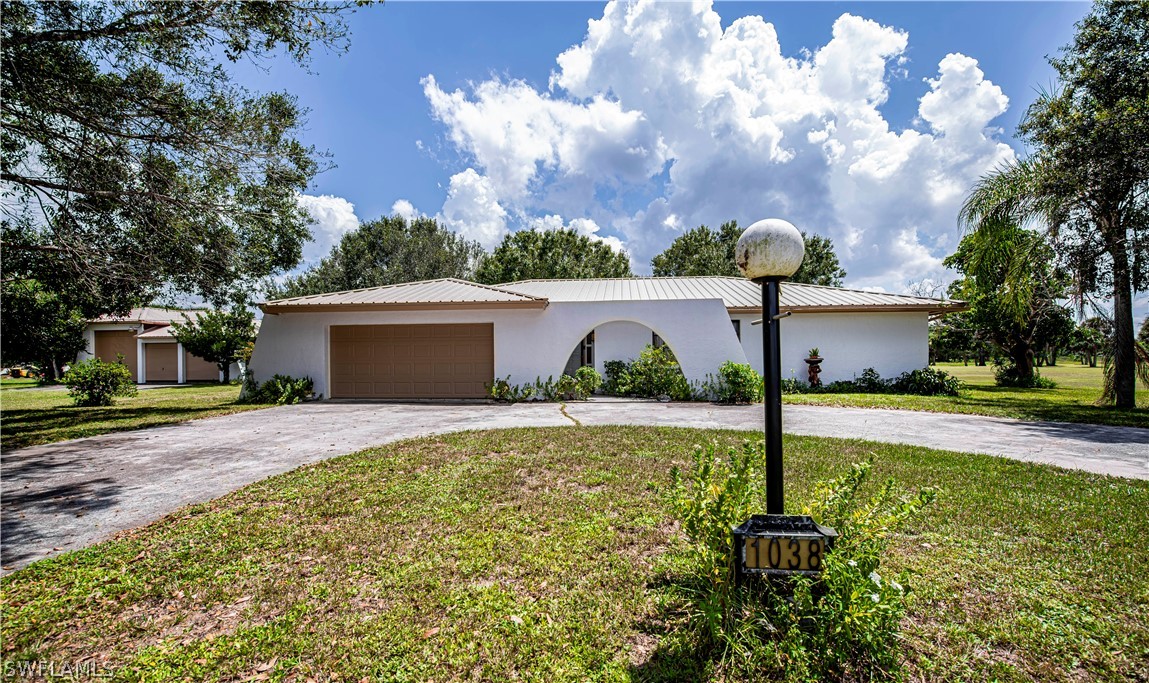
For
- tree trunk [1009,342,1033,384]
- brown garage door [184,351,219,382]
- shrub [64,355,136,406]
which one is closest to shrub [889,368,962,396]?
tree trunk [1009,342,1033,384]

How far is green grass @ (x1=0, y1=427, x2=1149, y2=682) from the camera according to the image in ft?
7.55

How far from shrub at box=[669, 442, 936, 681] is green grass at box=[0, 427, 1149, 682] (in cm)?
18

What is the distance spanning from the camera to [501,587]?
2.94m

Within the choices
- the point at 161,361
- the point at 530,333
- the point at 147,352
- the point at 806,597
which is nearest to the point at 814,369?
the point at 530,333

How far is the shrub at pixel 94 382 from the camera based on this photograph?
42.8ft

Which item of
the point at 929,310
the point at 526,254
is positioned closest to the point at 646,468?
the point at 929,310

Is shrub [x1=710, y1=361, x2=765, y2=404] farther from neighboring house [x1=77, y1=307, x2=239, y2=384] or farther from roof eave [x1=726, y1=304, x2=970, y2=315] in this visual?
neighboring house [x1=77, y1=307, x2=239, y2=384]

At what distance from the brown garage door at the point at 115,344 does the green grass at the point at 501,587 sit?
93.9 feet

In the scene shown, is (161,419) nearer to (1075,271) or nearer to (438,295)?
(438,295)

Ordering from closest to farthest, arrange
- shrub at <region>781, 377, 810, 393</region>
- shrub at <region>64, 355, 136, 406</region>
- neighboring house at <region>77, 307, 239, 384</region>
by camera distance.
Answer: shrub at <region>64, 355, 136, 406</region> < shrub at <region>781, 377, 810, 393</region> < neighboring house at <region>77, 307, 239, 384</region>

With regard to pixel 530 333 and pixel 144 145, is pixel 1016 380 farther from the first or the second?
pixel 144 145

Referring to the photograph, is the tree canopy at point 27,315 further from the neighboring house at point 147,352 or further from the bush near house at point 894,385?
the bush near house at point 894,385

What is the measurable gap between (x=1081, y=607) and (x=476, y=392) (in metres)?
12.1

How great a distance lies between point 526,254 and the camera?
Result: 2922 cm
